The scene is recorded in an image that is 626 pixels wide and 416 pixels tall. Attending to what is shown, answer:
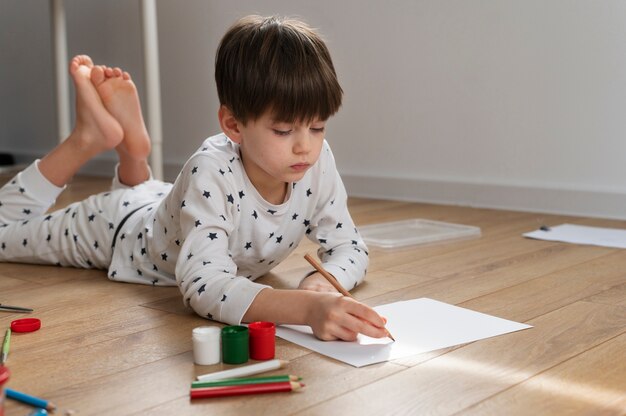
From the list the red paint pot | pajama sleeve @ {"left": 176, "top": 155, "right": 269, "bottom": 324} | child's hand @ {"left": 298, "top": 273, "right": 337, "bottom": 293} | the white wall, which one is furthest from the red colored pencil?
the white wall

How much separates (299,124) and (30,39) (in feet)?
9.06

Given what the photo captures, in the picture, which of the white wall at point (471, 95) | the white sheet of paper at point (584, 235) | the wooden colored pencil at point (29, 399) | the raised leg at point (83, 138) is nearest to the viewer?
the wooden colored pencil at point (29, 399)

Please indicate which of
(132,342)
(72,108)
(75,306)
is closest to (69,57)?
(72,108)

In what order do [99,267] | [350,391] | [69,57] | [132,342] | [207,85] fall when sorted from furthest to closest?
[69,57] → [207,85] → [99,267] → [132,342] → [350,391]

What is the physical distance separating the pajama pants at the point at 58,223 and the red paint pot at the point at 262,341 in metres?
0.59

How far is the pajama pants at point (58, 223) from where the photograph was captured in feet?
4.81

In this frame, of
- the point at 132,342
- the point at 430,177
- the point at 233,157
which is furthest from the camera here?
the point at 430,177

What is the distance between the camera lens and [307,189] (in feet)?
4.13

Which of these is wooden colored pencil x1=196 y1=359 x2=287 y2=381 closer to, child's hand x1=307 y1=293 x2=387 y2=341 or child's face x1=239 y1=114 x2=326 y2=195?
child's hand x1=307 y1=293 x2=387 y2=341

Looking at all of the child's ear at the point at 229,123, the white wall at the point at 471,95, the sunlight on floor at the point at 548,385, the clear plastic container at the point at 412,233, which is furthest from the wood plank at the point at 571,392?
the white wall at the point at 471,95

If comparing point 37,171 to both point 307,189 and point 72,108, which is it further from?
point 72,108

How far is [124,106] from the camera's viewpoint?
5.28ft

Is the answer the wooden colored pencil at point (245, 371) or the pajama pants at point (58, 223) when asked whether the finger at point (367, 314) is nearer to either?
the wooden colored pencil at point (245, 371)

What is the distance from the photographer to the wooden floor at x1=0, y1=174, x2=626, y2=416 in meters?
0.80
